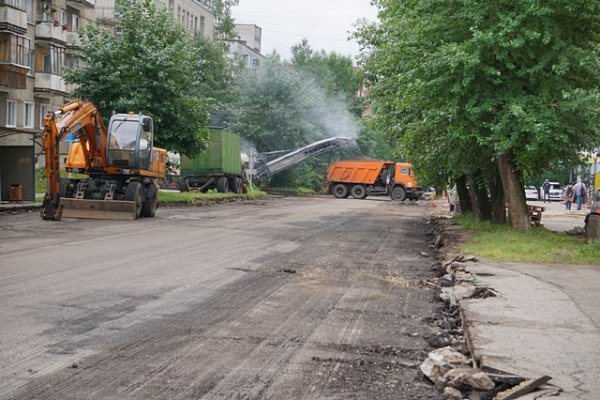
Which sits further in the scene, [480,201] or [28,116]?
[28,116]

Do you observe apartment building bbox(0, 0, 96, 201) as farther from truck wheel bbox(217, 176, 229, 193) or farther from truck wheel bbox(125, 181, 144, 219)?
truck wheel bbox(125, 181, 144, 219)

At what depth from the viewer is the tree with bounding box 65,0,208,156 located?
36.2 m

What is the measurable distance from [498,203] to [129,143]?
473 inches

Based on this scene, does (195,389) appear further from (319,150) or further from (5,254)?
(319,150)

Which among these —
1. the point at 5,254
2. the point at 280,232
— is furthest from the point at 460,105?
the point at 5,254

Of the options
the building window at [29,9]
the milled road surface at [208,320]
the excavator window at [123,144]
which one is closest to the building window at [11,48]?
the building window at [29,9]

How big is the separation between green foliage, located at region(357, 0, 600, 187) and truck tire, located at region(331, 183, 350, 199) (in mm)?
42979

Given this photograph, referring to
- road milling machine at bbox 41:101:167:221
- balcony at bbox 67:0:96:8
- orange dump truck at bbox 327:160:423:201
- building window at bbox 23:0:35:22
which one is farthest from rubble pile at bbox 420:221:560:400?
orange dump truck at bbox 327:160:423:201

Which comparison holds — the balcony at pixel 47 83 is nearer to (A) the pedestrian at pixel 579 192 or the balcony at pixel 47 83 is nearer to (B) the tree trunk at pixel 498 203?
(B) the tree trunk at pixel 498 203

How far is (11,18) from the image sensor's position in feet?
135

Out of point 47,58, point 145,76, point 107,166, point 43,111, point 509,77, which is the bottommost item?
point 107,166

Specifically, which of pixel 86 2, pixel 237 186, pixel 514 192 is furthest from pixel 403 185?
pixel 514 192

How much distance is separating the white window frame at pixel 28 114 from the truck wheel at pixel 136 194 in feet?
77.5

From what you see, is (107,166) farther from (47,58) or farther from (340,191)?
(340,191)
